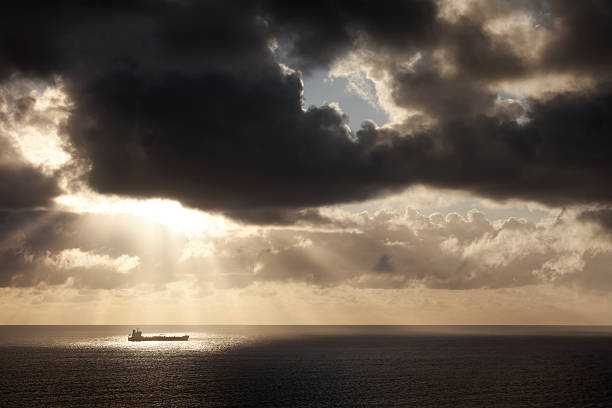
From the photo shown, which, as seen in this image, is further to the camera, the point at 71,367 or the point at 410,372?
the point at 71,367

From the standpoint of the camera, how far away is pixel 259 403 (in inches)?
4407

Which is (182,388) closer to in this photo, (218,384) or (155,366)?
(218,384)

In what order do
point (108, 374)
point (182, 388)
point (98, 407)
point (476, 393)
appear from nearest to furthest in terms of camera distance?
point (98, 407), point (476, 393), point (182, 388), point (108, 374)

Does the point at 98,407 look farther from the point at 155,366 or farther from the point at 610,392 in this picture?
the point at 610,392

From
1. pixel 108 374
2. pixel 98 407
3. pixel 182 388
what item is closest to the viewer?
pixel 98 407

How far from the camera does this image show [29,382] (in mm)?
141750

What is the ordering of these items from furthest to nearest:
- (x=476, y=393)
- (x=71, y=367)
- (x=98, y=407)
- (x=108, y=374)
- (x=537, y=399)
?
(x=71, y=367)
(x=108, y=374)
(x=476, y=393)
(x=537, y=399)
(x=98, y=407)

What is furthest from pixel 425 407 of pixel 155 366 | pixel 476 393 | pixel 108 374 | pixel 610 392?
pixel 155 366

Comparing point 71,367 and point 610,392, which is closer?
point 610,392

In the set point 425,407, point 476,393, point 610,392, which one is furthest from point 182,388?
point 610,392

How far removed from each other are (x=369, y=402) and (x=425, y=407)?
39.2 feet

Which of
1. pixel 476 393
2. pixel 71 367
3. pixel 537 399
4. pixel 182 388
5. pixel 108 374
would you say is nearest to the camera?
pixel 537 399

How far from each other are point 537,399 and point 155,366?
5131 inches

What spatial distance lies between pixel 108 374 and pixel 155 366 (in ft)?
96.5
